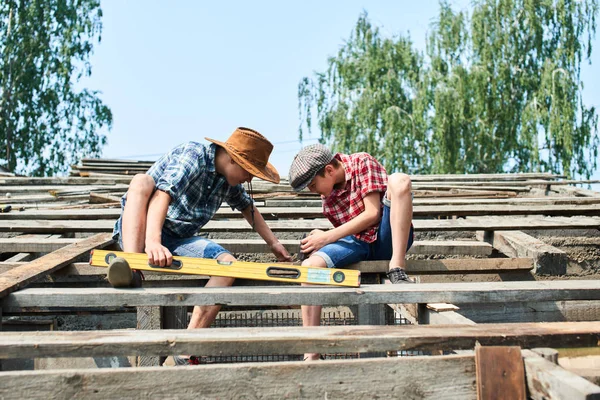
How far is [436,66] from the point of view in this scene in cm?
2097

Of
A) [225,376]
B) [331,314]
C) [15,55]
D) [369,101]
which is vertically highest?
[15,55]

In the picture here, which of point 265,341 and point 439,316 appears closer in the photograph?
point 265,341

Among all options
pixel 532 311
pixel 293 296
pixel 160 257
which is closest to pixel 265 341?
pixel 293 296

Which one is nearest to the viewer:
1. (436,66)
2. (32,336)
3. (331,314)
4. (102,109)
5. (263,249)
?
(32,336)

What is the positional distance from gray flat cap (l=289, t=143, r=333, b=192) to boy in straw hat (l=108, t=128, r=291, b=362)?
0.45 feet

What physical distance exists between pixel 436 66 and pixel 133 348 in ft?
67.0

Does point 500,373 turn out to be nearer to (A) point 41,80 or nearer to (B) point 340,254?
(B) point 340,254

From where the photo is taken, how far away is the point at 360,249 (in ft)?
10.6

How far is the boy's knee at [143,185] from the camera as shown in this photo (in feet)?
9.40

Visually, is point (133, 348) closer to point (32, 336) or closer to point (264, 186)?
point (32, 336)

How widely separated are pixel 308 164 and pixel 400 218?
20.8 inches

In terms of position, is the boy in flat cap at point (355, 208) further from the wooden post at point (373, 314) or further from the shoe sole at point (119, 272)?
the shoe sole at point (119, 272)

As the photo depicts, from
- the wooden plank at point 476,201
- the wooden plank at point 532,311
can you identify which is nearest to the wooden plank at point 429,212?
the wooden plank at point 476,201

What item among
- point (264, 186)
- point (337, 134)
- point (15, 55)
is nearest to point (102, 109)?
point (15, 55)
